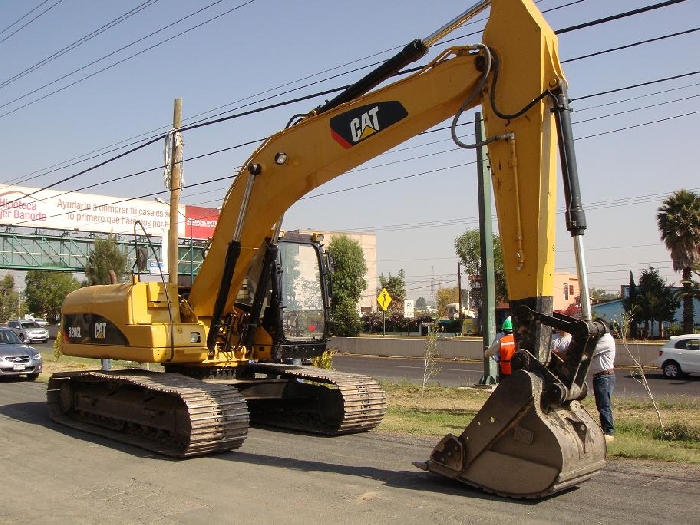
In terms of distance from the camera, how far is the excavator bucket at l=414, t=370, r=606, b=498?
19.0ft

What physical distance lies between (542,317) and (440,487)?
1755mm

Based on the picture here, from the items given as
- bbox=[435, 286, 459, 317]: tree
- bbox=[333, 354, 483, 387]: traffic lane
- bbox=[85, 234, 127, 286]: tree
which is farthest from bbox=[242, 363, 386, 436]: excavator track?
bbox=[435, 286, 459, 317]: tree

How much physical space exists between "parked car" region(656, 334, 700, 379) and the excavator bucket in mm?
18330

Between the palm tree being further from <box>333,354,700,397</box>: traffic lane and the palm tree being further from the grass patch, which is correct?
the grass patch

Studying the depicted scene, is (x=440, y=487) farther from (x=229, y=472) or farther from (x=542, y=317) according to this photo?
(x=229, y=472)

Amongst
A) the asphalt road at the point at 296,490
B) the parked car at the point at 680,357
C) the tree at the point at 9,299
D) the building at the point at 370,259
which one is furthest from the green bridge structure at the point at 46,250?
the building at the point at 370,259

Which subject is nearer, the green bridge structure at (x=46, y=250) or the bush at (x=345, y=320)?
the green bridge structure at (x=46, y=250)

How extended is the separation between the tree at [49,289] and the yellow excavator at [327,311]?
6328 centimetres

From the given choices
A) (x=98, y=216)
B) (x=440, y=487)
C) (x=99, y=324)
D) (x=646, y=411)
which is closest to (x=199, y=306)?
(x=99, y=324)

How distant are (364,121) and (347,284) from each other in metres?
45.5

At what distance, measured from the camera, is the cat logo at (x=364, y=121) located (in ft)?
25.1

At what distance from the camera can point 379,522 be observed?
5629 millimetres

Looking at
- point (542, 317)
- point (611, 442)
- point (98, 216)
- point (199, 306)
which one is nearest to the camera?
point (542, 317)

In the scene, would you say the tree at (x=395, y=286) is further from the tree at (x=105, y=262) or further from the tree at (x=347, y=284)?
the tree at (x=105, y=262)
